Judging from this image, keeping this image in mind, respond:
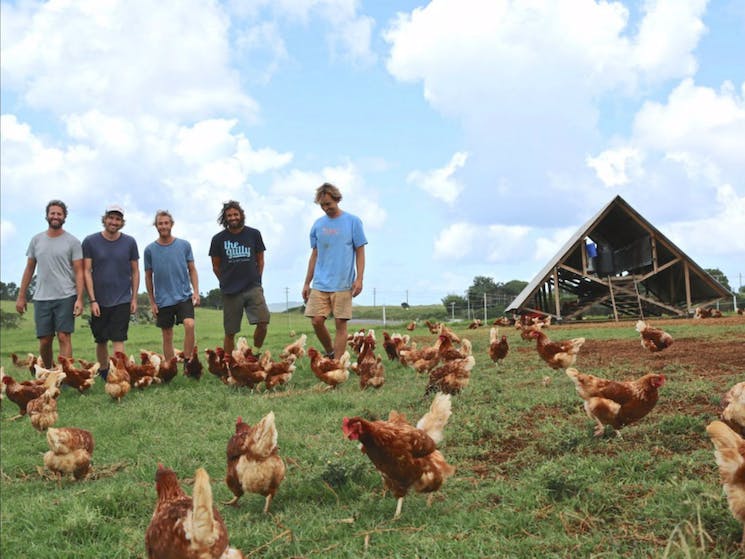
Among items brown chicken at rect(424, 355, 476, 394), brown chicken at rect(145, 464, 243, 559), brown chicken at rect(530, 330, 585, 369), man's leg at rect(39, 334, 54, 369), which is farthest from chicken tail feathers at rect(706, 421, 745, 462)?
man's leg at rect(39, 334, 54, 369)

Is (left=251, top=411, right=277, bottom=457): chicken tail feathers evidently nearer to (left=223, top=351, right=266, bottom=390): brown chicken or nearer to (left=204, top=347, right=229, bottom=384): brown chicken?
(left=223, top=351, right=266, bottom=390): brown chicken

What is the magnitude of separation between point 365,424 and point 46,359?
25.3 feet

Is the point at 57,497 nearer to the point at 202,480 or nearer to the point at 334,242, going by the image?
the point at 202,480

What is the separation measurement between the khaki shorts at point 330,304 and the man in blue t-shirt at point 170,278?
6.88 ft

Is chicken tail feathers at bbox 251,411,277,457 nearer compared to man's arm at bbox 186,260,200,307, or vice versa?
chicken tail feathers at bbox 251,411,277,457

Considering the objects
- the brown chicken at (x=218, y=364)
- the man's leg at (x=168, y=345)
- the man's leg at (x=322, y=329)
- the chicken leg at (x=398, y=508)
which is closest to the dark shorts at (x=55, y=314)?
the man's leg at (x=168, y=345)

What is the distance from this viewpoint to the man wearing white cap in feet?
29.8

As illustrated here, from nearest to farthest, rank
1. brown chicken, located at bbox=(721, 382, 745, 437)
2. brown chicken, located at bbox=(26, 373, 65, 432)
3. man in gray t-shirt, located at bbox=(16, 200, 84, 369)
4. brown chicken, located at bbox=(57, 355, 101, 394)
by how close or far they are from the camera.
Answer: brown chicken, located at bbox=(721, 382, 745, 437), brown chicken, located at bbox=(26, 373, 65, 432), man in gray t-shirt, located at bbox=(16, 200, 84, 369), brown chicken, located at bbox=(57, 355, 101, 394)

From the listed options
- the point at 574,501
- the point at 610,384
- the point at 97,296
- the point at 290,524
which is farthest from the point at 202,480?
the point at 97,296

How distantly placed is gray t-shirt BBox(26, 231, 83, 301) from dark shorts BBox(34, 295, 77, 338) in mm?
71

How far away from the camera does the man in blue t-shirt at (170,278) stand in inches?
370

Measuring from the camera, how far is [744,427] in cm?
423

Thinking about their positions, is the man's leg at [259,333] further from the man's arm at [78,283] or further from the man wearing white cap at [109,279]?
the man's arm at [78,283]

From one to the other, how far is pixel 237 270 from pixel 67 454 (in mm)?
4234
